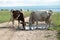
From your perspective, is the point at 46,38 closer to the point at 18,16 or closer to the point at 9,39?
the point at 9,39

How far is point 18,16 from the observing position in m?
21.9

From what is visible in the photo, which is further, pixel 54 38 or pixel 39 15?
pixel 39 15

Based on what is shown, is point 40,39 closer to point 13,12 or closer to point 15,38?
point 15,38

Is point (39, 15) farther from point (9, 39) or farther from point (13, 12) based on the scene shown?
point (9, 39)

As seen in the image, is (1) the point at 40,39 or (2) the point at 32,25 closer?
(1) the point at 40,39

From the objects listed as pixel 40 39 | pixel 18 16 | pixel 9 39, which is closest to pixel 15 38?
pixel 9 39

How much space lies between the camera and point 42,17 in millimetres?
22109

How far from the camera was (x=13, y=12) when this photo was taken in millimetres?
22375

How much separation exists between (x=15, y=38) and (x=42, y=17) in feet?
22.0

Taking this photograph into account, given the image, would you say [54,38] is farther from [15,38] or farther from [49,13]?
[49,13]

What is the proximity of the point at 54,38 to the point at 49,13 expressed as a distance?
7.06m

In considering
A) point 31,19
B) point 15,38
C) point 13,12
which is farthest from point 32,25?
point 15,38

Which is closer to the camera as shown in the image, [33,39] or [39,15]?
[33,39]

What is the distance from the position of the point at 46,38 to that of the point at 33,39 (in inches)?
33.5
